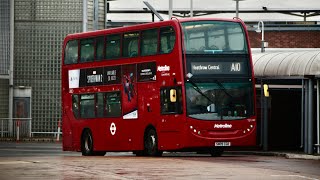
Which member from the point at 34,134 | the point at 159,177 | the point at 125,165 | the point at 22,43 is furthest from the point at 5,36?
the point at 159,177

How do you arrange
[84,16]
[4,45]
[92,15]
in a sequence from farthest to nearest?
[4,45] < [92,15] < [84,16]

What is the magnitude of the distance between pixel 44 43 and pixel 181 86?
25.3m

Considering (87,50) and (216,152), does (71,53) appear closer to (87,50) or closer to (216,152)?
(87,50)

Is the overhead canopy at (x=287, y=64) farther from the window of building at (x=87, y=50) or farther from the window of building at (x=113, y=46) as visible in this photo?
the window of building at (x=87, y=50)

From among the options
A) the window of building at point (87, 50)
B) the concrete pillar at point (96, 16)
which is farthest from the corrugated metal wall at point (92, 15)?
the window of building at point (87, 50)

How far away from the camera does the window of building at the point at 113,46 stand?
113ft

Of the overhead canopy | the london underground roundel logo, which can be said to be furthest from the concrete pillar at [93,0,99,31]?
the london underground roundel logo

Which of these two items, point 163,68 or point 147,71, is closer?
point 163,68

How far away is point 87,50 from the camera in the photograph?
1430 inches

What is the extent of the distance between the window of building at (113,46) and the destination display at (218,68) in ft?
11.9

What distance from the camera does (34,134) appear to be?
54.6 metres

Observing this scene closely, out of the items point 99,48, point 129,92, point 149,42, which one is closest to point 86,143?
point 99,48

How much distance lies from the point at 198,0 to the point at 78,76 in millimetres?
45328

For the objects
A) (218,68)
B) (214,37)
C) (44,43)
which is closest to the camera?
(218,68)
